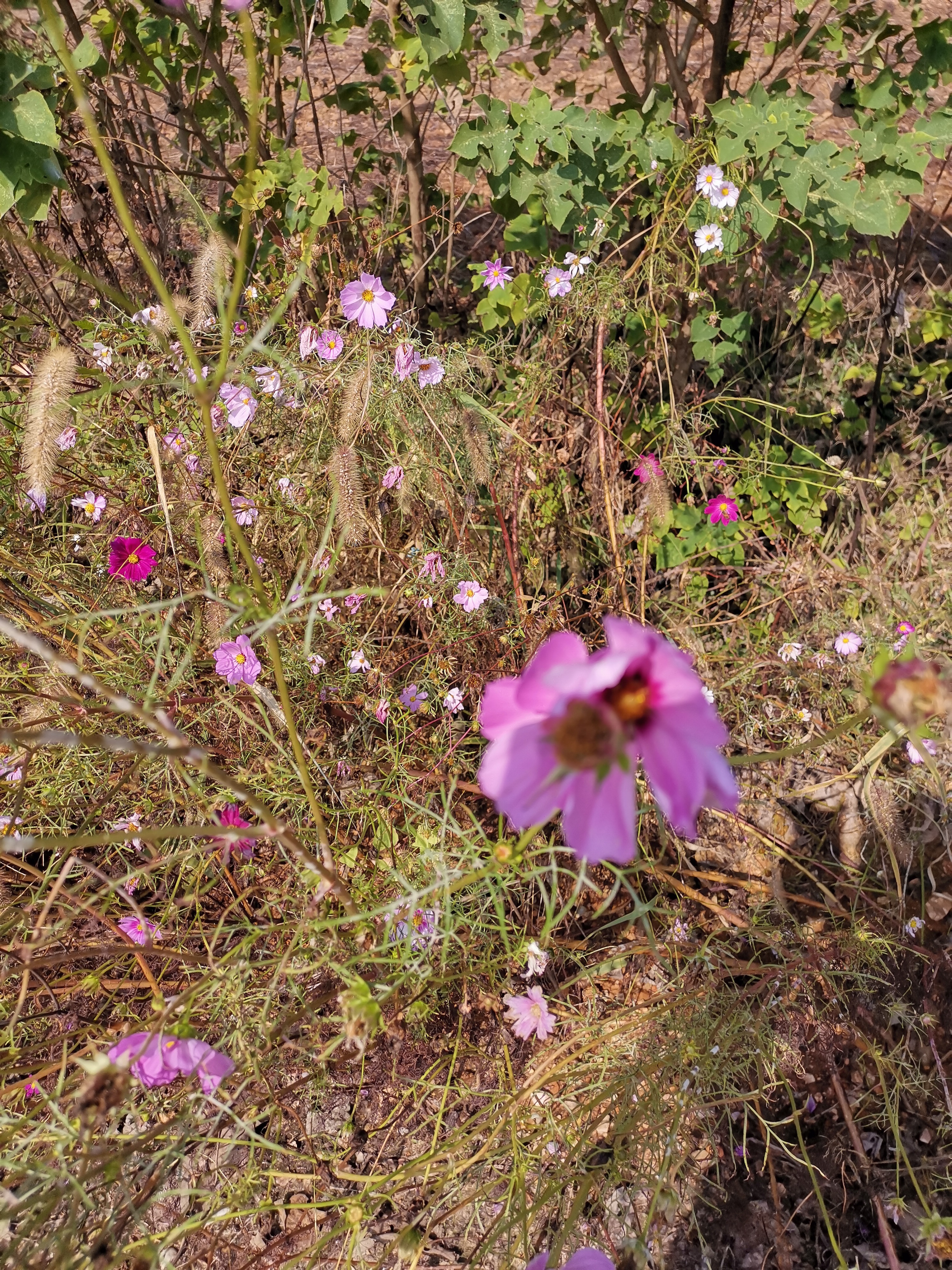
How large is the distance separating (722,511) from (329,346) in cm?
102

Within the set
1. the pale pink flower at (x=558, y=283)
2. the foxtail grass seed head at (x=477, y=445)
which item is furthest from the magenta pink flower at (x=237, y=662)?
the pale pink flower at (x=558, y=283)

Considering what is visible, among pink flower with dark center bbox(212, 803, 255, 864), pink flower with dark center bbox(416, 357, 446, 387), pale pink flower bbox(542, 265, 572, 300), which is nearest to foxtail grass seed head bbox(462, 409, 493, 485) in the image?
pink flower with dark center bbox(416, 357, 446, 387)

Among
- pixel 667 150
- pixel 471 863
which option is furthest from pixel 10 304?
pixel 471 863

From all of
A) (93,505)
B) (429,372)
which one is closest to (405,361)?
(429,372)

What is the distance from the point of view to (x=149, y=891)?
1707mm

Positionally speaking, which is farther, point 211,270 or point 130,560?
point 130,560

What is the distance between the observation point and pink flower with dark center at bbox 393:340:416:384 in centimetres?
158

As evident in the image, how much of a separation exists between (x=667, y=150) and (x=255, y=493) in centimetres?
114

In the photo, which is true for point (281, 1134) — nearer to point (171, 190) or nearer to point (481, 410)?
point (481, 410)

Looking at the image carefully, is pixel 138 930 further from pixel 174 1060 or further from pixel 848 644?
pixel 848 644

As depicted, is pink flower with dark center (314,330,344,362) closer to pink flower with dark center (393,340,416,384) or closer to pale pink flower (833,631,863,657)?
pink flower with dark center (393,340,416,384)

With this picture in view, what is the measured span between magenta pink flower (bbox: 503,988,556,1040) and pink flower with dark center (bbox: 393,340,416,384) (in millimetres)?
1086

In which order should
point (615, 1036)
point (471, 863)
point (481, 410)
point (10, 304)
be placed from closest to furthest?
point (471, 863), point (615, 1036), point (481, 410), point (10, 304)

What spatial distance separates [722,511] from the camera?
2135mm
